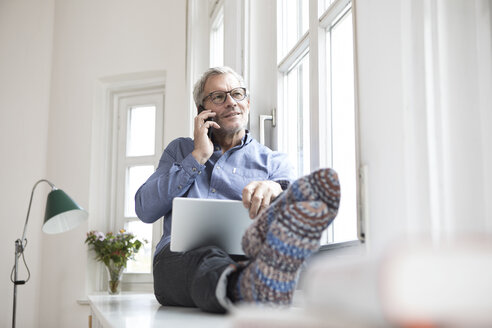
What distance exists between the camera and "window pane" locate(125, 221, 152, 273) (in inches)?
162

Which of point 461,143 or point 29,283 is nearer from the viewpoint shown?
point 461,143

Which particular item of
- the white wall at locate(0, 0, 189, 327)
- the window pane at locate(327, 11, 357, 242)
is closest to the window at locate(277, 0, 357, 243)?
the window pane at locate(327, 11, 357, 242)

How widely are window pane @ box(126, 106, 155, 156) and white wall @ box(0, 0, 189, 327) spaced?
31cm

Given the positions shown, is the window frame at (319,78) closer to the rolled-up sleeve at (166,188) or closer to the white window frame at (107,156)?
the rolled-up sleeve at (166,188)

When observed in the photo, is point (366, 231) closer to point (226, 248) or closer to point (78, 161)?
point (226, 248)

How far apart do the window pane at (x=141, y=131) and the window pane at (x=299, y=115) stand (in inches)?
79.4

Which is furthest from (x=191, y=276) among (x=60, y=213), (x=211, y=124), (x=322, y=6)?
(x=60, y=213)

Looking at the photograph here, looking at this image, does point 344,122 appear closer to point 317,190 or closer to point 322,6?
point 322,6

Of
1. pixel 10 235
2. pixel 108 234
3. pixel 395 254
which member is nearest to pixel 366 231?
pixel 395 254

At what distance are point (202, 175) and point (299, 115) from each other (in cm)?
55

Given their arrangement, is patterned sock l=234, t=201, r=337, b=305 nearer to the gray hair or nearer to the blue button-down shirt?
the blue button-down shirt

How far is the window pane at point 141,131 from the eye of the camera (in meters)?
4.26

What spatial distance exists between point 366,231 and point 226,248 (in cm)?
40

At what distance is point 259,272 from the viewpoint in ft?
3.13
